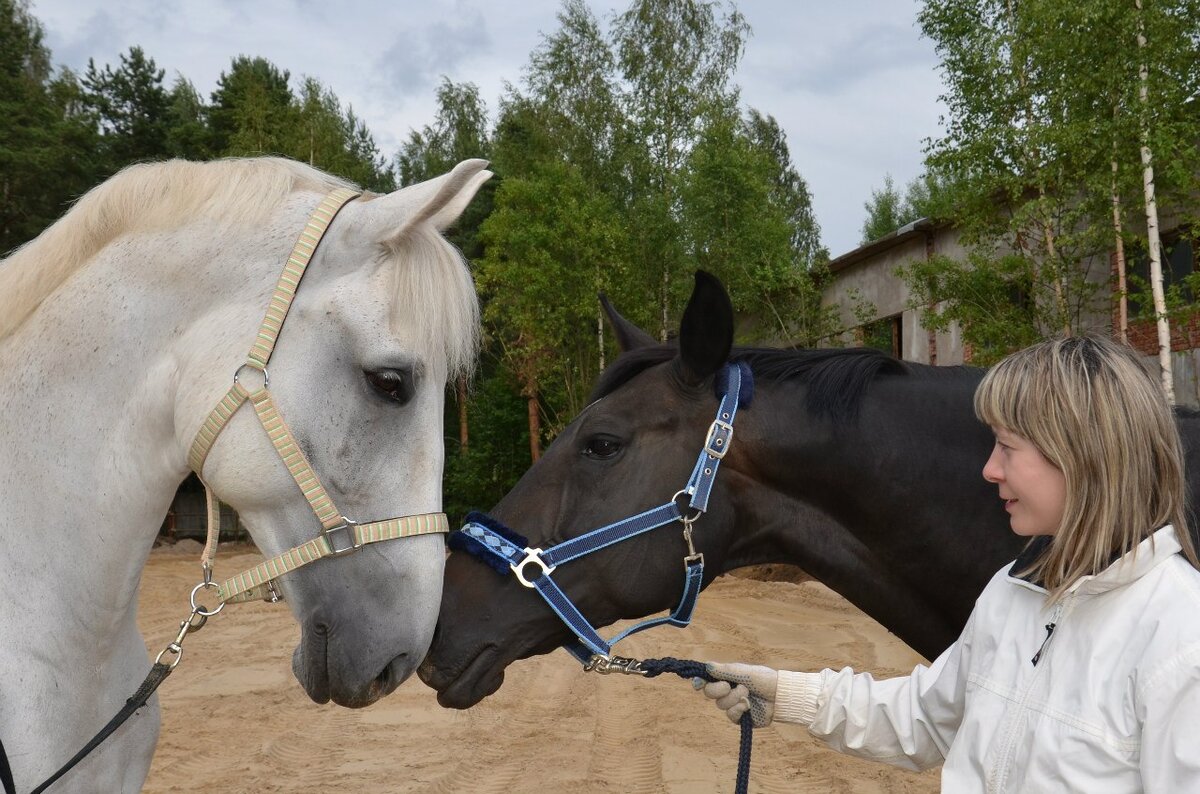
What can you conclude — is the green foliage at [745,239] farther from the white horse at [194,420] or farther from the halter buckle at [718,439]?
the white horse at [194,420]

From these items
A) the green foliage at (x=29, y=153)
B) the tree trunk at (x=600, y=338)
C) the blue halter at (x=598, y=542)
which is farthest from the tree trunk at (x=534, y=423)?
the blue halter at (x=598, y=542)

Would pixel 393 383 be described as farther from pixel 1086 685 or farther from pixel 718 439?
pixel 1086 685

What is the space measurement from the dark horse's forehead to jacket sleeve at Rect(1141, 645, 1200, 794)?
118 cm

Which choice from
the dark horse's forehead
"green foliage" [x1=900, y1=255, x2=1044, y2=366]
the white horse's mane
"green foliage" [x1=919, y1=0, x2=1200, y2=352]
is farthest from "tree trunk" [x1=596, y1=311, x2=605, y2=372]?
the white horse's mane

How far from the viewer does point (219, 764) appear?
530 centimetres

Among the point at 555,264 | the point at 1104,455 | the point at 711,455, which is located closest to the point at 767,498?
the point at 711,455

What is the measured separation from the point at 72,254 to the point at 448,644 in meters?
1.29

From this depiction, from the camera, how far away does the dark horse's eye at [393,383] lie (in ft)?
5.57

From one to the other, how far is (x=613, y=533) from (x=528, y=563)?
0.25 metres

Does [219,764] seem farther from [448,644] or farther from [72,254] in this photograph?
[72,254]

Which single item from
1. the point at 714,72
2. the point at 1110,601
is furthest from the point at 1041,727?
the point at 714,72

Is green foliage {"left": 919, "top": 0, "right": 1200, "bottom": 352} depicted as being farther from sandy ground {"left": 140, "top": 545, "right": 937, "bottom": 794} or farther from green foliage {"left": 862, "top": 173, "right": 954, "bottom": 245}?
green foliage {"left": 862, "top": 173, "right": 954, "bottom": 245}

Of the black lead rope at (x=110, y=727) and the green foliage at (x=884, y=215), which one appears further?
the green foliage at (x=884, y=215)

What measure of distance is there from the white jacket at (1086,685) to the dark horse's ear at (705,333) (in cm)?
96
